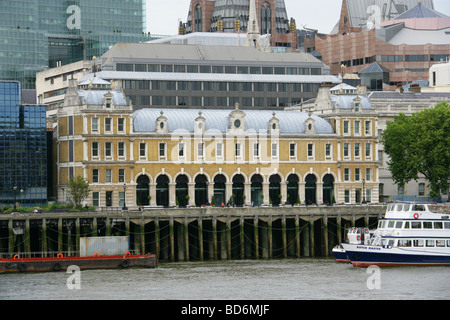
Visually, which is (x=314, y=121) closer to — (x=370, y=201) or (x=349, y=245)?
(x=370, y=201)

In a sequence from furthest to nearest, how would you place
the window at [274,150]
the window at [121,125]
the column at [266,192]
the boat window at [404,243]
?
1. the window at [274,150]
2. the column at [266,192]
3. the window at [121,125]
4. the boat window at [404,243]

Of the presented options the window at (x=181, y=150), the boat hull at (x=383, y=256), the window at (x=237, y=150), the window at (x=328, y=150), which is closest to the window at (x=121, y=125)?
the window at (x=181, y=150)

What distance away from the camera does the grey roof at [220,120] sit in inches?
6688

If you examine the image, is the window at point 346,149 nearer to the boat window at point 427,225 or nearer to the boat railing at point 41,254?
the boat window at point 427,225

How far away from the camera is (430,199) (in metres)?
180

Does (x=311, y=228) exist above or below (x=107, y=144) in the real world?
below

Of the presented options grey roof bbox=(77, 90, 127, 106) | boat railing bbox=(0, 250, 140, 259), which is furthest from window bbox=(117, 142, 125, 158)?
boat railing bbox=(0, 250, 140, 259)

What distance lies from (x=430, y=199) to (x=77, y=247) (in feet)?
188

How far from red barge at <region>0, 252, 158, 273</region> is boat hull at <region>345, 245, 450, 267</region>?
20929 millimetres

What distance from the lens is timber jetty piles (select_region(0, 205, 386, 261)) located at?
143625 mm

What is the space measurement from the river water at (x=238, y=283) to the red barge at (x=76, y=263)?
1800 mm
